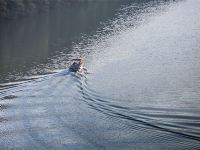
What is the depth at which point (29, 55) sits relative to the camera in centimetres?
5184

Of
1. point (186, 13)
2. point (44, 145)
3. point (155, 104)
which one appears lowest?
point (44, 145)

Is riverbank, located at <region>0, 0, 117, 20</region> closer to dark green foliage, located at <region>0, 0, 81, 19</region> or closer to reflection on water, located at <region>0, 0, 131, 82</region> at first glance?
dark green foliage, located at <region>0, 0, 81, 19</region>

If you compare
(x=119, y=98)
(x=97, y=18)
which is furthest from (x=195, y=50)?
(x=97, y=18)

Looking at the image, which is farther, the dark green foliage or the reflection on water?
the dark green foliage

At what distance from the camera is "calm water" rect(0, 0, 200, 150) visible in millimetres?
24938

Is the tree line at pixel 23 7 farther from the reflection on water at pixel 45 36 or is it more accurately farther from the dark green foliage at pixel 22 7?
the reflection on water at pixel 45 36

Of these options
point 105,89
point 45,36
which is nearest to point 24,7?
point 45,36

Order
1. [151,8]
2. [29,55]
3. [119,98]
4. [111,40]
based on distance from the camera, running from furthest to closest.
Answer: [151,8] → [111,40] → [29,55] → [119,98]

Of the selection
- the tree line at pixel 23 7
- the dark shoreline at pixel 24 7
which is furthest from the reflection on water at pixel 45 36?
the tree line at pixel 23 7

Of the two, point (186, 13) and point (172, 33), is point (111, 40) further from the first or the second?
point (186, 13)

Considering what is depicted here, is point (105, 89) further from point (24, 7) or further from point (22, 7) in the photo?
Result: point (24, 7)

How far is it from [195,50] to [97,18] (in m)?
37.1

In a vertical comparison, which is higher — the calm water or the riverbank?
the riverbank

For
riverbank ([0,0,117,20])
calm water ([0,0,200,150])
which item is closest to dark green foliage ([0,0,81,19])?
riverbank ([0,0,117,20])
